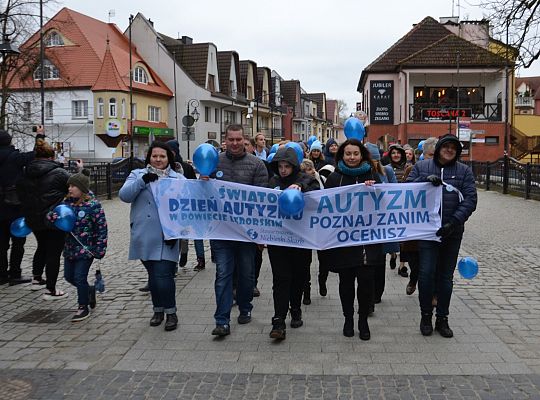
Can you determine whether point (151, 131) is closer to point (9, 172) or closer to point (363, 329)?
point (9, 172)

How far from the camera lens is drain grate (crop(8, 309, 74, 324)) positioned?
21.7 ft

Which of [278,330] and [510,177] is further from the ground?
[510,177]

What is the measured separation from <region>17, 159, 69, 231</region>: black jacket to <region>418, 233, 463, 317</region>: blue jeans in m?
4.52

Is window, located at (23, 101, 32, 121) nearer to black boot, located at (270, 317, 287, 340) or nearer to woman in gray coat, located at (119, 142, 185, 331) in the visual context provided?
woman in gray coat, located at (119, 142, 185, 331)

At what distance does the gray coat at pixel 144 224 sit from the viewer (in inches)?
237

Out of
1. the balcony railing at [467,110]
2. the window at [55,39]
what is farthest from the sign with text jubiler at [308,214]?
the window at [55,39]

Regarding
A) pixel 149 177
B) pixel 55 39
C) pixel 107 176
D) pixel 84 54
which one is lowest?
pixel 107 176

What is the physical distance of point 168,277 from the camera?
19.9 ft

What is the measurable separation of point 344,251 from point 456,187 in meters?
1.28

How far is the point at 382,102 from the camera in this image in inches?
1816

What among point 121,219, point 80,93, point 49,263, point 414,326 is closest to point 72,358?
point 49,263

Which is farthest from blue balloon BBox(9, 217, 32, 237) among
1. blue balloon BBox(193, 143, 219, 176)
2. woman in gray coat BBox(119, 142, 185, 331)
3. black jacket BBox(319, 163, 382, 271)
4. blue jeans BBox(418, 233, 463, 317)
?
blue jeans BBox(418, 233, 463, 317)

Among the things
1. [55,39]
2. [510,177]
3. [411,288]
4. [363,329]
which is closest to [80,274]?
[363,329]

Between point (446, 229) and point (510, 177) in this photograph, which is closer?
point (446, 229)
